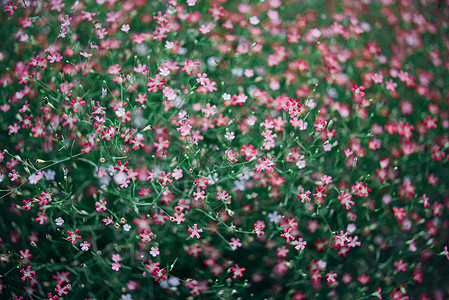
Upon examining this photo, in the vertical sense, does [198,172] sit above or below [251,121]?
below

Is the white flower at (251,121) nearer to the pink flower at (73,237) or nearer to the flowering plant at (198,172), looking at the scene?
the flowering plant at (198,172)

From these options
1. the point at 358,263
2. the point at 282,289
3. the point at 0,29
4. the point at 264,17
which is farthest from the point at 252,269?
the point at 0,29

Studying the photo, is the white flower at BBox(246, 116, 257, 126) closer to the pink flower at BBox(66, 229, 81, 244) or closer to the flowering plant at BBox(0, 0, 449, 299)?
the flowering plant at BBox(0, 0, 449, 299)

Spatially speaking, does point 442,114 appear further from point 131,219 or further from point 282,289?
point 131,219

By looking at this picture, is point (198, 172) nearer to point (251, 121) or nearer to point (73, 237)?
point (251, 121)

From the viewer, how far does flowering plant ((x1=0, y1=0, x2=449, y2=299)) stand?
2104 millimetres

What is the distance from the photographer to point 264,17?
3.41 metres

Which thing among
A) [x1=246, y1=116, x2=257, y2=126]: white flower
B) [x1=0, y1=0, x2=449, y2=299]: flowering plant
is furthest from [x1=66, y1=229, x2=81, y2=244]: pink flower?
[x1=246, y1=116, x2=257, y2=126]: white flower

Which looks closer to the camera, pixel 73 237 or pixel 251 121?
pixel 73 237

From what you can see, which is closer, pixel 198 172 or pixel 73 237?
pixel 73 237

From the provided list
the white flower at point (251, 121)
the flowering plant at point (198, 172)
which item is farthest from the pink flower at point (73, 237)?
the white flower at point (251, 121)

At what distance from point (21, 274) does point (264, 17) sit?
2.68 metres

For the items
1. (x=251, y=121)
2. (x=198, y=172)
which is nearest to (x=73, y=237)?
(x=198, y=172)

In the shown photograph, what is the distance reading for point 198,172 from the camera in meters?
2.16
